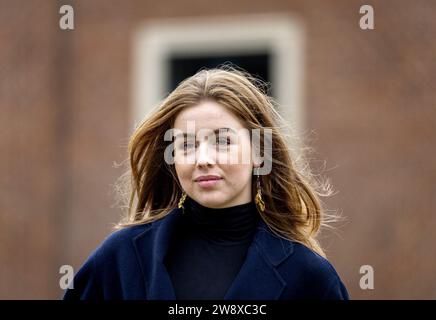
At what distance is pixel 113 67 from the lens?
964 cm

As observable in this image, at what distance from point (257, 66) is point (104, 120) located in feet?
6.36

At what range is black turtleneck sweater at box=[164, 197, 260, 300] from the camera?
2891 mm

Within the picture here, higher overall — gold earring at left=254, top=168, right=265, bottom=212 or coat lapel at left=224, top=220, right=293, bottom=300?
gold earring at left=254, top=168, right=265, bottom=212

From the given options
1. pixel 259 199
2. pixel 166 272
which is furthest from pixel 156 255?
pixel 259 199

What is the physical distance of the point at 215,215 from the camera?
300 cm

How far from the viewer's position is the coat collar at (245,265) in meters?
2.85

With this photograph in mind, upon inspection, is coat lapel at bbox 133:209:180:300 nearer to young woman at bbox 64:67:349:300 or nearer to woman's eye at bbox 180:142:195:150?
young woman at bbox 64:67:349:300

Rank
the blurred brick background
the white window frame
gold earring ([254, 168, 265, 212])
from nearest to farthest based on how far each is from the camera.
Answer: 1. gold earring ([254, 168, 265, 212])
2. the blurred brick background
3. the white window frame

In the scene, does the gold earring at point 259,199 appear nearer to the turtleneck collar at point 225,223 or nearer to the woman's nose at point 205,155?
the turtleneck collar at point 225,223

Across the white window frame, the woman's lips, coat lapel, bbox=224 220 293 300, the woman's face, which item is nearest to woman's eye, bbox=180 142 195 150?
the woman's face

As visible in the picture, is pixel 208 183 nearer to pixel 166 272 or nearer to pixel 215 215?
pixel 215 215

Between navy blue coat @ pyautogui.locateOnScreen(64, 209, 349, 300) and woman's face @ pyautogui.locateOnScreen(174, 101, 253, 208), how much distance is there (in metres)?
0.22

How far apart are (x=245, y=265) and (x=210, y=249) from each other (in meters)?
0.16

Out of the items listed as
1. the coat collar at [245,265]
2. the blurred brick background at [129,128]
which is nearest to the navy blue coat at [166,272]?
the coat collar at [245,265]
